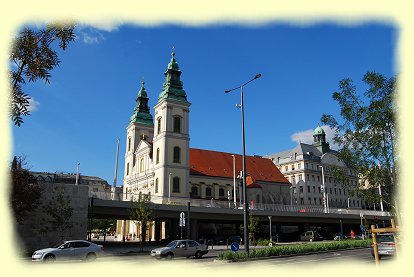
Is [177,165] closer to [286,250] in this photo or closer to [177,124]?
[177,124]

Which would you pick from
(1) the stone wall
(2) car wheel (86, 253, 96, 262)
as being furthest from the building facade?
(2) car wheel (86, 253, 96, 262)

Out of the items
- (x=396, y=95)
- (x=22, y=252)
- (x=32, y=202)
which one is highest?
(x=396, y=95)

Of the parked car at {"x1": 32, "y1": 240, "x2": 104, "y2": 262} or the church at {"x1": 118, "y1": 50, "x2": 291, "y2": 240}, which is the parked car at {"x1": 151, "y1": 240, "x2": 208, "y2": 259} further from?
the church at {"x1": 118, "y1": 50, "x2": 291, "y2": 240}

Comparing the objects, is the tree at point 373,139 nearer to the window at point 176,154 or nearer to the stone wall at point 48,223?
the stone wall at point 48,223

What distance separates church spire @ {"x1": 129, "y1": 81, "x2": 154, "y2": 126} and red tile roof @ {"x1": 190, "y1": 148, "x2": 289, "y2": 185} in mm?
11814

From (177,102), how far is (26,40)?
57894 mm

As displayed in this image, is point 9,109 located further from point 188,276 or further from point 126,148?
point 126,148

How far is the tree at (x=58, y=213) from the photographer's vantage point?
31.3 m

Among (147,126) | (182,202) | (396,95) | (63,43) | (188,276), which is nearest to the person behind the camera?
(63,43)

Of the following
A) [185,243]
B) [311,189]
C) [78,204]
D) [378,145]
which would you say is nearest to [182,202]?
[78,204]

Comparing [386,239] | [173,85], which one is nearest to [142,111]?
A: [173,85]

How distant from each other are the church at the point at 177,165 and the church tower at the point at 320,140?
3011cm

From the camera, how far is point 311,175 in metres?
100

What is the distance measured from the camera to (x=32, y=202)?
95.5 feet
